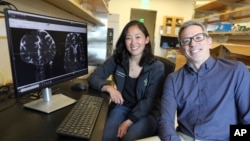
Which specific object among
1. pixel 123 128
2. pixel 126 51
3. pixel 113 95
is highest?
pixel 126 51

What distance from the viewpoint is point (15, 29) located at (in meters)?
→ 0.71

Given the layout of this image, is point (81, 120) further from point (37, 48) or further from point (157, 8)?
point (157, 8)

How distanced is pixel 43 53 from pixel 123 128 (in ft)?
2.37

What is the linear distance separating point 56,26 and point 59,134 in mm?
521

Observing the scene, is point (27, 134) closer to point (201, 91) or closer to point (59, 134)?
point (59, 134)

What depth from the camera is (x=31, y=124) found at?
79 cm

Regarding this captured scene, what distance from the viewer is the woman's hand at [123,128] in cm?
129

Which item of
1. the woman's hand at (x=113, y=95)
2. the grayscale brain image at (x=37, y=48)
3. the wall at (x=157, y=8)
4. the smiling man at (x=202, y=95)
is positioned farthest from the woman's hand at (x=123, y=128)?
the wall at (x=157, y=8)

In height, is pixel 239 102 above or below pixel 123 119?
above

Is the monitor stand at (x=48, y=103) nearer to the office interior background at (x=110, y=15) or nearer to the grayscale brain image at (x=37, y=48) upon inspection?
the grayscale brain image at (x=37, y=48)

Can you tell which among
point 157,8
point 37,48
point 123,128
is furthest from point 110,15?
point 37,48

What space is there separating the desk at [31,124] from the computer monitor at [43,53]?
0.05 metres

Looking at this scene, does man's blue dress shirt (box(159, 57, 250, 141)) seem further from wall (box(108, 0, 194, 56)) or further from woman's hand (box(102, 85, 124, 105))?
wall (box(108, 0, 194, 56))

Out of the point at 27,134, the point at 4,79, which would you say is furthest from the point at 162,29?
the point at 27,134
